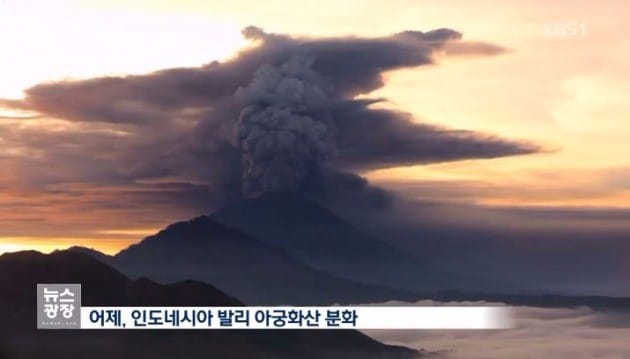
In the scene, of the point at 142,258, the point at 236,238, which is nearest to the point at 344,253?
the point at 236,238

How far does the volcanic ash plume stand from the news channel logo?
38.7 inches

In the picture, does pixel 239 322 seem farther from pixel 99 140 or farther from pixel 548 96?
pixel 548 96

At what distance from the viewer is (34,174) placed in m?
5.82

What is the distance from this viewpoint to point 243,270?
565 cm

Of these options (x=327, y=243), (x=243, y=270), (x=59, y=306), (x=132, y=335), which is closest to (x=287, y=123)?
(x=327, y=243)

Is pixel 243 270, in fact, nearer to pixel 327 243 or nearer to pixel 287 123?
pixel 327 243

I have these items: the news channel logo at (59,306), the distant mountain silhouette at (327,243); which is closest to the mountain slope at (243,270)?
the distant mountain silhouette at (327,243)

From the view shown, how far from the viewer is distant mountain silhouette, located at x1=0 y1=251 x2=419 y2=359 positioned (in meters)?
5.69

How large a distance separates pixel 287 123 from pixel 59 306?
129 cm

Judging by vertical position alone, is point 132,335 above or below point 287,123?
below

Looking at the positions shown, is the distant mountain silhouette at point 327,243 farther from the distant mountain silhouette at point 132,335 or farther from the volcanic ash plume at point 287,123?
the distant mountain silhouette at point 132,335

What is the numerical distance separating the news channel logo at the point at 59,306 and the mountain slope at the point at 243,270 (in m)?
0.28

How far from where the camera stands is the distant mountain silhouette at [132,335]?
5.69 metres

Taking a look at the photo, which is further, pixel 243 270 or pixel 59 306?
pixel 59 306
